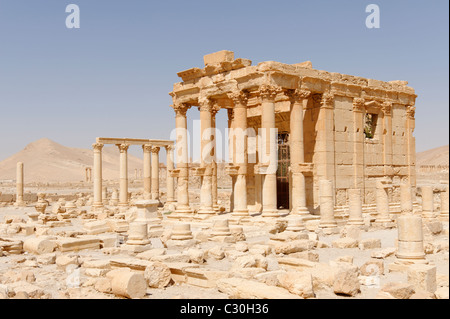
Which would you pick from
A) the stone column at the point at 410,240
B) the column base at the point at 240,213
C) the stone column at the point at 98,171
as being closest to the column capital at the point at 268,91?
the column base at the point at 240,213

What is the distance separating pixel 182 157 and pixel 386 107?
10331 millimetres

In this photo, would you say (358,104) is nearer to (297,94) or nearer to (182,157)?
(297,94)

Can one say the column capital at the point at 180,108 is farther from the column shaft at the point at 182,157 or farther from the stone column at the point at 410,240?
the stone column at the point at 410,240

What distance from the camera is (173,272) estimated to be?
404 inches

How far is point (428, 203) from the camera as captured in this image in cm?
2012

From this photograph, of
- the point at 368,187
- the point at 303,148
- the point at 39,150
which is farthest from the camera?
the point at 39,150

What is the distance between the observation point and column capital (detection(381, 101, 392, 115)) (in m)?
23.9

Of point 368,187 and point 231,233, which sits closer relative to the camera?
point 231,233

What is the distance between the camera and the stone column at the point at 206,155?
21.6 meters

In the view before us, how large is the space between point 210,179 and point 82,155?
140 meters

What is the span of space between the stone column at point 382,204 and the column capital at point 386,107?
4715 mm

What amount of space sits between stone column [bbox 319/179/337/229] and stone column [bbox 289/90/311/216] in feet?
4.37

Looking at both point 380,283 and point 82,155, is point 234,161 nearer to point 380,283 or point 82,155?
point 380,283
